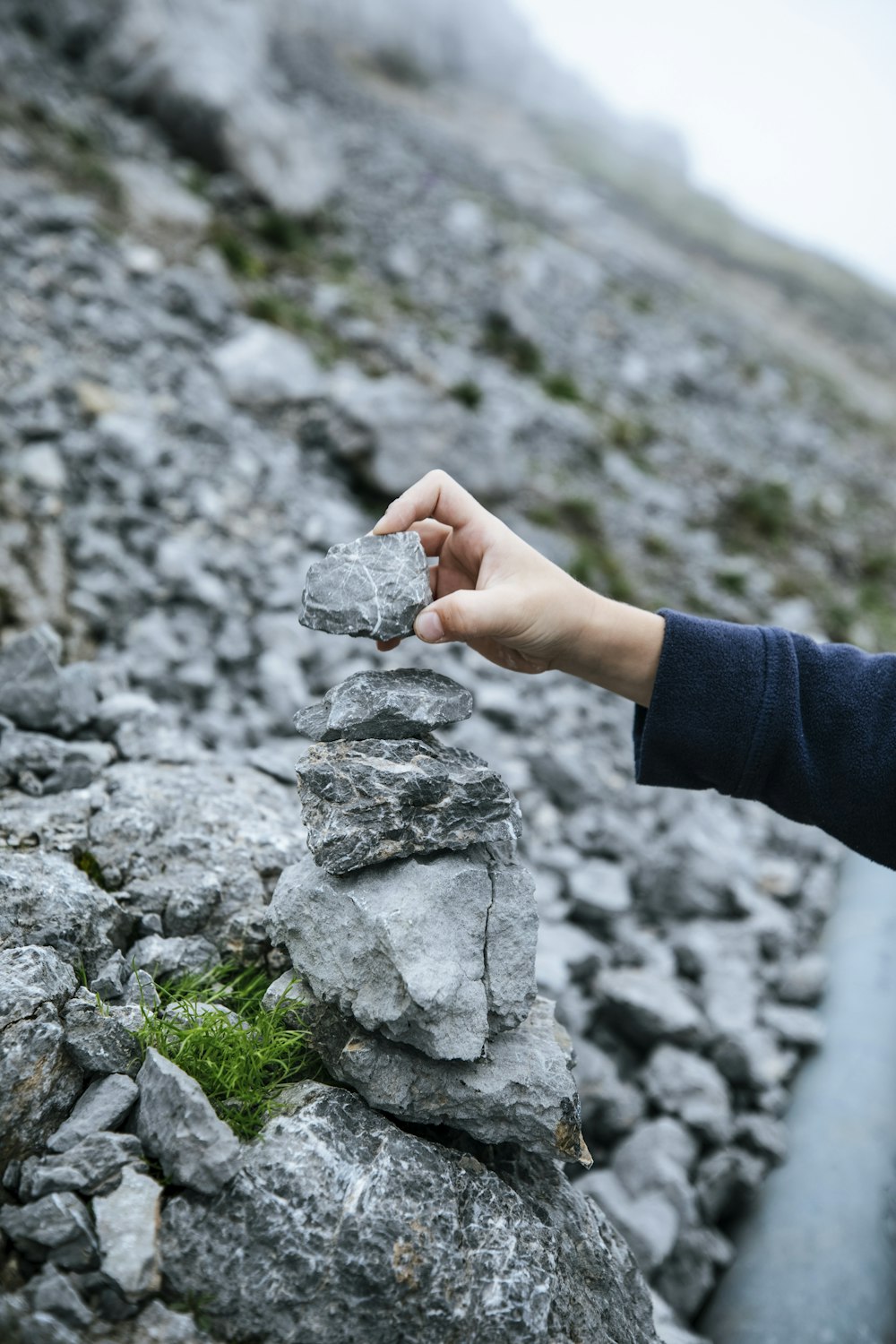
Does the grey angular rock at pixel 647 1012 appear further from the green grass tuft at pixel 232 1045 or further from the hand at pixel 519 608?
the green grass tuft at pixel 232 1045

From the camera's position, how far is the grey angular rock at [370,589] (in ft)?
9.77

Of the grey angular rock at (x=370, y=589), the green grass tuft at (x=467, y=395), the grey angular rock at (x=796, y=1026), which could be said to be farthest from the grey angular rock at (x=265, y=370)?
the grey angular rock at (x=796, y=1026)

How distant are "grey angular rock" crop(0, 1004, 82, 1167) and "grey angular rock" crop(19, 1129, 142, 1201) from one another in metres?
0.08

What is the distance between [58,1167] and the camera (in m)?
2.25

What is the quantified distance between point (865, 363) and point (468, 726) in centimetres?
Result: 3360

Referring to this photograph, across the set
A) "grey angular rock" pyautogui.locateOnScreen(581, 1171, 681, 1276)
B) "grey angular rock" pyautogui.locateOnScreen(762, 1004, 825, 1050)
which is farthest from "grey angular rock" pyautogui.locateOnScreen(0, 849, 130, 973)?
"grey angular rock" pyautogui.locateOnScreen(762, 1004, 825, 1050)

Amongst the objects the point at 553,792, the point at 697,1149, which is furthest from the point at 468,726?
the point at 697,1149

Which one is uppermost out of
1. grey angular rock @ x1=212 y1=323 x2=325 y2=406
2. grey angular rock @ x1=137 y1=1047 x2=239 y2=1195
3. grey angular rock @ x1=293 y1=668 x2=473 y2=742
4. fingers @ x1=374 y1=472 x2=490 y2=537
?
fingers @ x1=374 y1=472 x2=490 y2=537

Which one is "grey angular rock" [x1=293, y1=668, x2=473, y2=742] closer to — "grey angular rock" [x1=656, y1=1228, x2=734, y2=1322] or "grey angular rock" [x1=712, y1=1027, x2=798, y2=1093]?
"grey angular rock" [x1=656, y1=1228, x2=734, y2=1322]

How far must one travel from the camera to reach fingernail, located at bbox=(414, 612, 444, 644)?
2.86m

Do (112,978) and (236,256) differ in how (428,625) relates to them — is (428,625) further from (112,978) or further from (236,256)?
(236,256)

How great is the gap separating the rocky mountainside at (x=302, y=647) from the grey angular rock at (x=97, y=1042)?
10mm

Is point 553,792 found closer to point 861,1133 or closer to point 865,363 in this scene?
point 861,1133

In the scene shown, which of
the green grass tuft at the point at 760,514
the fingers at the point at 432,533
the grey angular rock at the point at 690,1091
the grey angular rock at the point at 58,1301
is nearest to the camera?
the grey angular rock at the point at 58,1301
